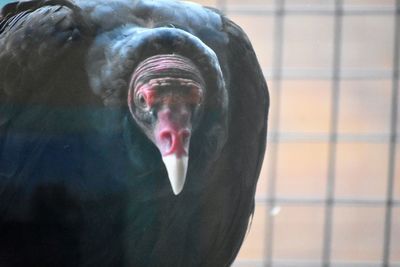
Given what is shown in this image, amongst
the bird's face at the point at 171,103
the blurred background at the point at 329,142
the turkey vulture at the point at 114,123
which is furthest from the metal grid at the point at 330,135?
the bird's face at the point at 171,103

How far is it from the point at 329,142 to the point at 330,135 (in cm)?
2

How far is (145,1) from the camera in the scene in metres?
1.00

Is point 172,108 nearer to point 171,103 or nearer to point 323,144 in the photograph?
point 171,103

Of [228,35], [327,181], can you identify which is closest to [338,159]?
[327,181]

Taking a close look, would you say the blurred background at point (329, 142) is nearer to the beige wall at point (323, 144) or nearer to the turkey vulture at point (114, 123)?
the beige wall at point (323, 144)

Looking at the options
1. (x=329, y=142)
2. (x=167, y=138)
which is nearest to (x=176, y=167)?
(x=167, y=138)

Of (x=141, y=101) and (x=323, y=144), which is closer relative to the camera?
(x=141, y=101)

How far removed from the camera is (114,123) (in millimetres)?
960

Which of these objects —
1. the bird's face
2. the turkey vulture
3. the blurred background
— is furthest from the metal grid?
the bird's face

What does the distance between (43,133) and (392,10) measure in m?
0.91

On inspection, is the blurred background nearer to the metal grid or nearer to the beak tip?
the metal grid

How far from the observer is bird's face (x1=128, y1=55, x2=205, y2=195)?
2.86 ft

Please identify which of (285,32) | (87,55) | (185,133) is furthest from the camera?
(285,32)

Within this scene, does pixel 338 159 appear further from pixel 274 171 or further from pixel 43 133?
pixel 43 133
